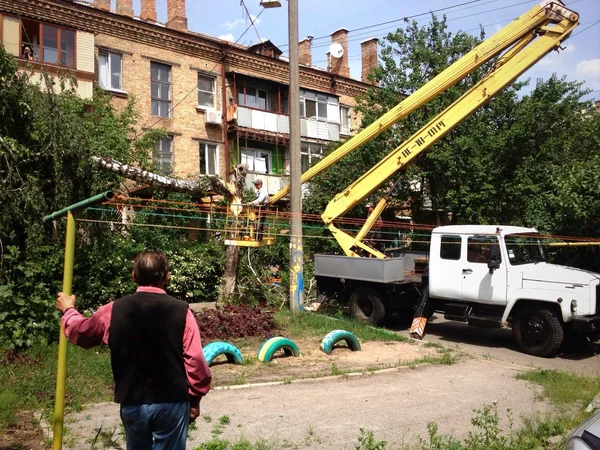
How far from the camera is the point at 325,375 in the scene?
795 cm

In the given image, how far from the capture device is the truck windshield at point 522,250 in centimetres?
1088

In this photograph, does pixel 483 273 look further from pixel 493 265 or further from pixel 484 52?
pixel 484 52

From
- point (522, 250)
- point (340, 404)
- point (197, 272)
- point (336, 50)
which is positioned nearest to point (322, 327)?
point (522, 250)

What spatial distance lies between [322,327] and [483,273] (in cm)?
357

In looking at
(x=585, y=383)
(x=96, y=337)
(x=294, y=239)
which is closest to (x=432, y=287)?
(x=294, y=239)

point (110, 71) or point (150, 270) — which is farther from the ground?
point (110, 71)

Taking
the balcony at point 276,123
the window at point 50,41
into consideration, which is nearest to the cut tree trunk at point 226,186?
the window at point 50,41

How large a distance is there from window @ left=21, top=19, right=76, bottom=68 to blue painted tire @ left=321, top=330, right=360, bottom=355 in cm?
1411

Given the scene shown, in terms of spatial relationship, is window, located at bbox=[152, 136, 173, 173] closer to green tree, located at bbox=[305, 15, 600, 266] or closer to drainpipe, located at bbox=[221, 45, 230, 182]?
drainpipe, located at bbox=[221, 45, 230, 182]

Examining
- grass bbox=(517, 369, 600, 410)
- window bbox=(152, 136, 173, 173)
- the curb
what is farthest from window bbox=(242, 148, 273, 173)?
grass bbox=(517, 369, 600, 410)

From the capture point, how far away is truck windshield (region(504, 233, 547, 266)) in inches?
428

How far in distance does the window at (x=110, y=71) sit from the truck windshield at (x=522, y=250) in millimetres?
16041

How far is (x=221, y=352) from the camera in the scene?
823 centimetres

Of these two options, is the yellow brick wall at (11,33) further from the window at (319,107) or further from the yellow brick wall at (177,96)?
the window at (319,107)
